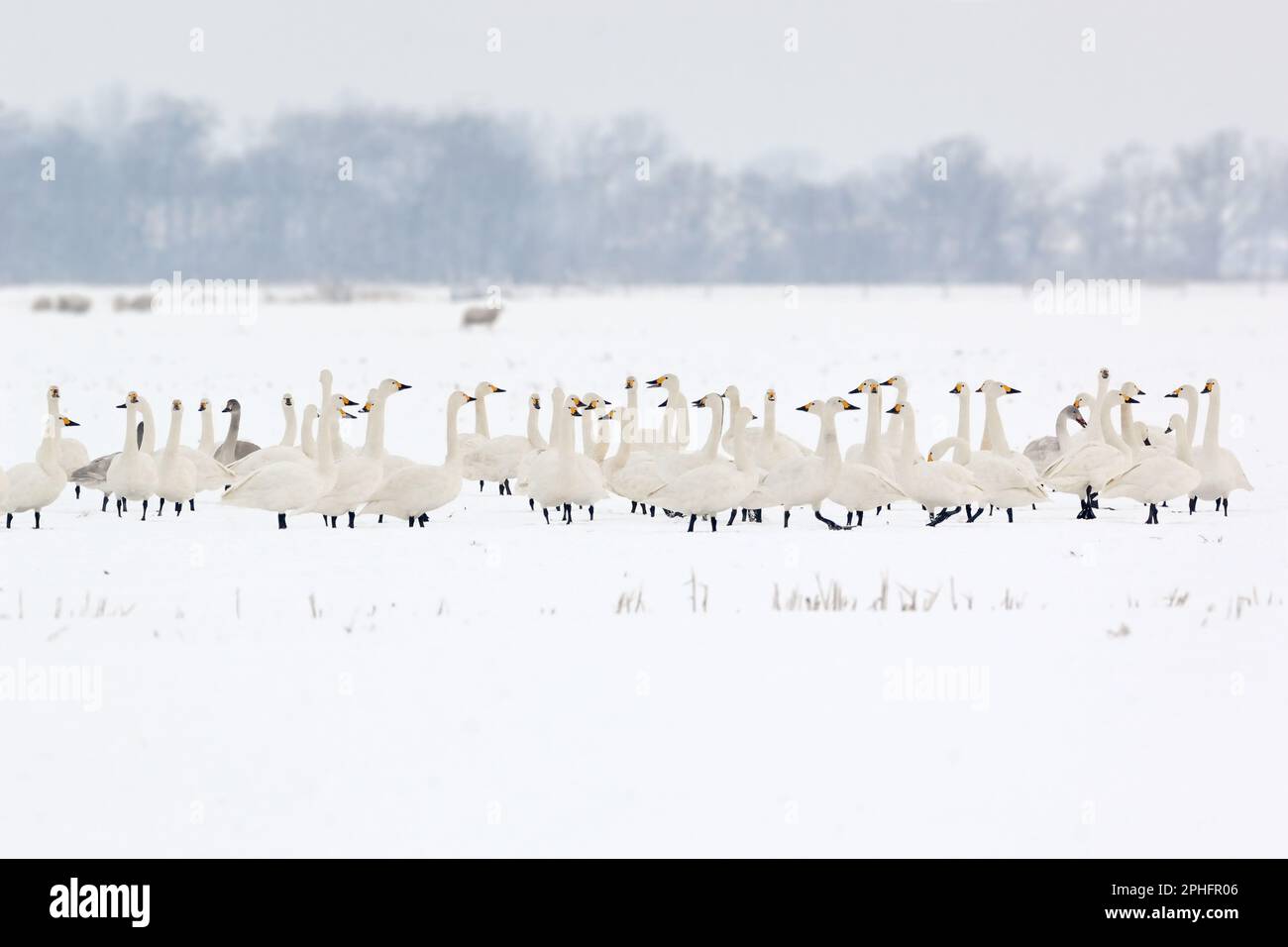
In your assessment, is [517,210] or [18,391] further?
[517,210]

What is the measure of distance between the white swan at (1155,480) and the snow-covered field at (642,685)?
0.23 metres

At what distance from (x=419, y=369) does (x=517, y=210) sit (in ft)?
219

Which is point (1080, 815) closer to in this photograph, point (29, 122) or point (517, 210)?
point (517, 210)

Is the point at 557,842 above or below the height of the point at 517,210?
below

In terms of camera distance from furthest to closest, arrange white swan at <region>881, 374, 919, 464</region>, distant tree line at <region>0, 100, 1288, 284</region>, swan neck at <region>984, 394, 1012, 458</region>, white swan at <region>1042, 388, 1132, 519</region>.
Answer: distant tree line at <region>0, 100, 1288, 284</region>, white swan at <region>881, 374, 919, 464</region>, swan neck at <region>984, 394, 1012, 458</region>, white swan at <region>1042, 388, 1132, 519</region>

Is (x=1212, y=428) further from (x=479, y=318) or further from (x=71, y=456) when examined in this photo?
(x=479, y=318)

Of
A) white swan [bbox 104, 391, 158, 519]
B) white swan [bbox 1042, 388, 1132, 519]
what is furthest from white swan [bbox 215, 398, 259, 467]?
white swan [bbox 1042, 388, 1132, 519]

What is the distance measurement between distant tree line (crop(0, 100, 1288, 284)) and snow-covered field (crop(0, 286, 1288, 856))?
77.5 m

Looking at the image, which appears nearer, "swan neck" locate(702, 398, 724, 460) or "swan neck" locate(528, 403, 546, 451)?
"swan neck" locate(702, 398, 724, 460)

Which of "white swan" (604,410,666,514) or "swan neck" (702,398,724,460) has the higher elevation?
"swan neck" (702,398,724,460)

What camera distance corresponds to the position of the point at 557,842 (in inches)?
234

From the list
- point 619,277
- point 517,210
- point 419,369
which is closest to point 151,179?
point 517,210

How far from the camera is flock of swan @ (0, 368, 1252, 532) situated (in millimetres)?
11992

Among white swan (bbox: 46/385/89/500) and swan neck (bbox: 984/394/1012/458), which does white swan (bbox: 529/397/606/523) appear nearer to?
swan neck (bbox: 984/394/1012/458)
